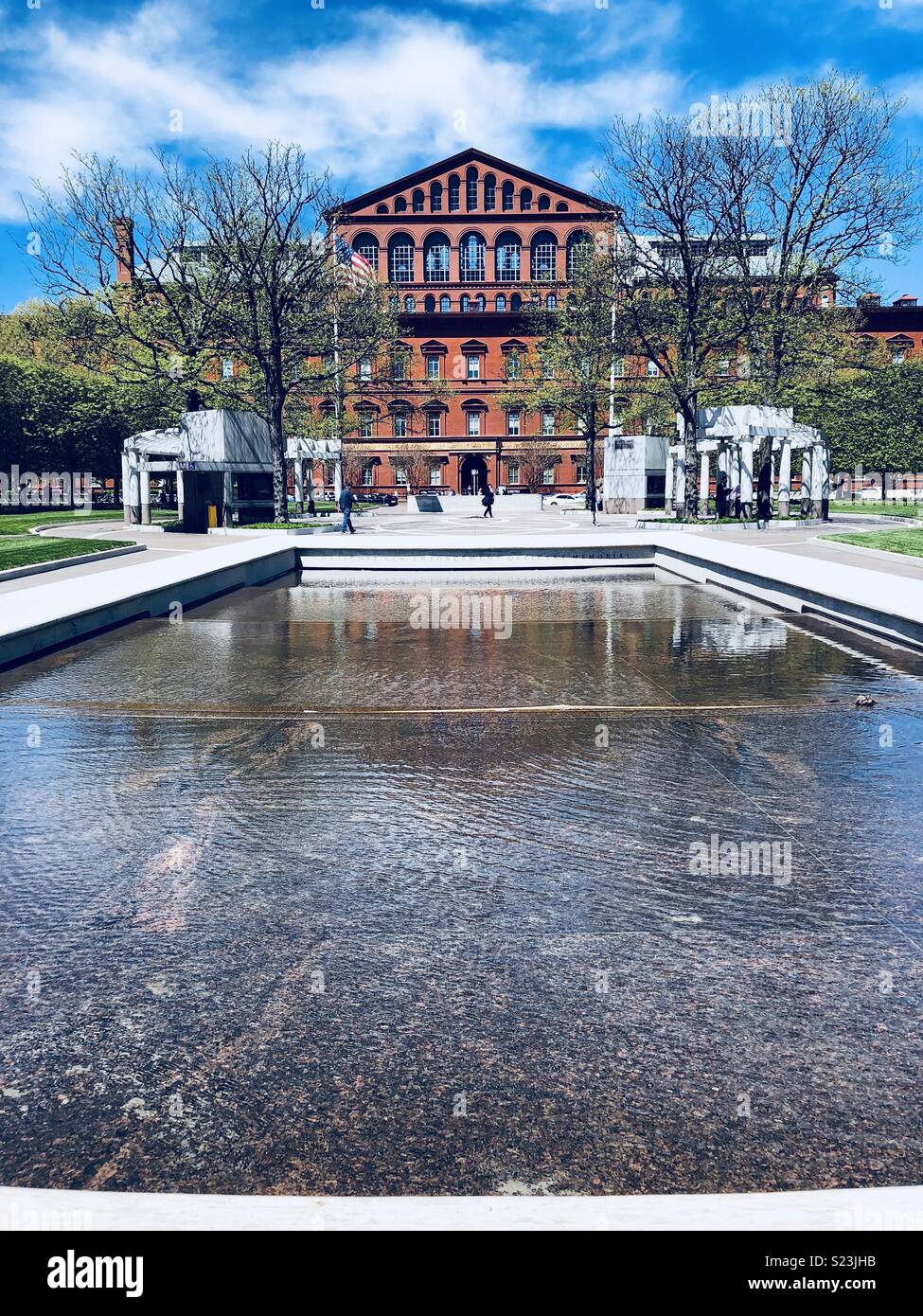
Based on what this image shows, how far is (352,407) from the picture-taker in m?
87.2

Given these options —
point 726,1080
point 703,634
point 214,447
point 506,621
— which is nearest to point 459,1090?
point 726,1080

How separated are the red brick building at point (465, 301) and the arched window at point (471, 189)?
103mm

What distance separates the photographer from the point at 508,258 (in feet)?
307

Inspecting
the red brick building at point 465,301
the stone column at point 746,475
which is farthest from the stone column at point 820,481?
the red brick building at point 465,301

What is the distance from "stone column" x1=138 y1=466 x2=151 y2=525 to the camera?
39250 millimetres

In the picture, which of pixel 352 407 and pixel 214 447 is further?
pixel 352 407

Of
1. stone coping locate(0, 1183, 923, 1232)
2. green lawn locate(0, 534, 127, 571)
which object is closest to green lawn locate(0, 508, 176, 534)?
green lawn locate(0, 534, 127, 571)

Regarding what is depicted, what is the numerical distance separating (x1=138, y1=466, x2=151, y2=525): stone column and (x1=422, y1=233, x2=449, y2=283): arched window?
191 ft

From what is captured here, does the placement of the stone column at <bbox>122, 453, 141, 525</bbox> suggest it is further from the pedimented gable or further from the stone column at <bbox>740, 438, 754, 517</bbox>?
the pedimented gable

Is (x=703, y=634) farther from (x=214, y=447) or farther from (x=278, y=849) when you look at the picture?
(x=214, y=447)

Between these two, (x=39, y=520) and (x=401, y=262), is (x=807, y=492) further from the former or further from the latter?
(x=401, y=262)

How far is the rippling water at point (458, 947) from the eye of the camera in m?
3.31
